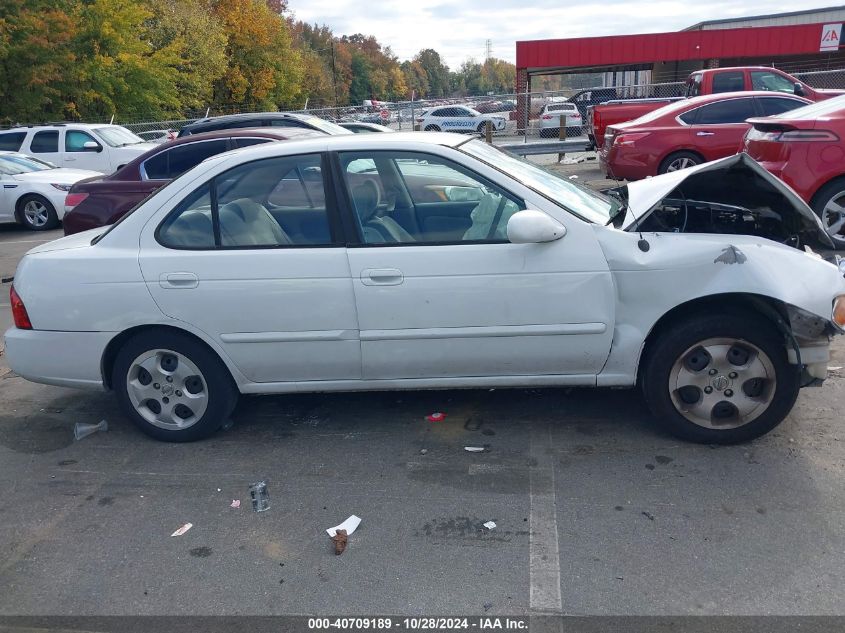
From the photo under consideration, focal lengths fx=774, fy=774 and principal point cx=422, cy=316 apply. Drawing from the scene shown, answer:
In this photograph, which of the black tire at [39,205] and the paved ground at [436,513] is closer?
the paved ground at [436,513]

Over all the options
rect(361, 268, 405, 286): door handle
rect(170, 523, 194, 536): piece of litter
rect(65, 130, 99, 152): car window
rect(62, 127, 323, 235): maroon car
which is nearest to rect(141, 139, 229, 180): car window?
rect(62, 127, 323, 235): maroon car

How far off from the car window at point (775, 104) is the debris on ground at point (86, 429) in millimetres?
11346

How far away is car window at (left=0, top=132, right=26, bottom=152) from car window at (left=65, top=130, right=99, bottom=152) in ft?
3.29

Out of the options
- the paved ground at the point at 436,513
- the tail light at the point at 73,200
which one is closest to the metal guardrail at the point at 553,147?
the tail light at the point at 73,200

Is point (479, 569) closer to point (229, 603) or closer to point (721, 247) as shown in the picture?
point (229, 603)

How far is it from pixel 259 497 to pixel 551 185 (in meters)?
2.38

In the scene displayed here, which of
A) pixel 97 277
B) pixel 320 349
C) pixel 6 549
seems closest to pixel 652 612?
pixel 320 349

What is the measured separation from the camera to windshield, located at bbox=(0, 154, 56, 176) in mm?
13695

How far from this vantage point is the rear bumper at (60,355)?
14.5 feet

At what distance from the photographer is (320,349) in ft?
13.9

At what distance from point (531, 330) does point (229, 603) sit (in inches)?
78.3

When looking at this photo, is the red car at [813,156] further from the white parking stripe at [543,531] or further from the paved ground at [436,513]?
the white parking stripe at [543,531]

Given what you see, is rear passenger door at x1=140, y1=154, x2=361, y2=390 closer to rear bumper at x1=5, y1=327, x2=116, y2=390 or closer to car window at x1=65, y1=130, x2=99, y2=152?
rear bumper at x1=5, y1=327, x2=116, y2=390

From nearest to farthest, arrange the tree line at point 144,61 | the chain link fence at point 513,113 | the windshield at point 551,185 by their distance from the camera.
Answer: the windshield at point 551,185 → the chain link fence at point 513,113 → the tree line at point 144,61
